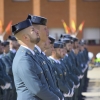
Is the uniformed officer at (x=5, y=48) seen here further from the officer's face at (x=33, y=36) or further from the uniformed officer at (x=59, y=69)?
the officer's face at (x=33, y=36)

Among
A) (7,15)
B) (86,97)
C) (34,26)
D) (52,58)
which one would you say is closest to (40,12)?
(7,15)

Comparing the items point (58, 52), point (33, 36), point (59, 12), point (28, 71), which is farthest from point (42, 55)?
point (59, 12)

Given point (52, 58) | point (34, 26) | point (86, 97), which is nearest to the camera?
point (34, 26)

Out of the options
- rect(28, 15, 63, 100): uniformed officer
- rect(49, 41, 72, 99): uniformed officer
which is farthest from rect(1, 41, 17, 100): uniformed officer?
rect(28, 15, 63, 100): uniformed officer

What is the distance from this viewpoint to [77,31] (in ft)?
113

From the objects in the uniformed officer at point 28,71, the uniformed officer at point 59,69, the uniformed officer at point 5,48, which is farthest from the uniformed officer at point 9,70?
the uniformed officer at point 28,71

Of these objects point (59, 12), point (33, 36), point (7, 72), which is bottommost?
point (59, 12)

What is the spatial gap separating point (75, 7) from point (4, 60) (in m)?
24.9

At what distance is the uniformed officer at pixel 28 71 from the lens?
467 cm

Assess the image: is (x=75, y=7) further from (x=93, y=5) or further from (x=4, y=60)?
(x=4, y=60)

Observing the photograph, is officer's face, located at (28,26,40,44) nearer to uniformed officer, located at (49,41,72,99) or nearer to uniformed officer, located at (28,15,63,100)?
uniformed officer, located at (28,15,63,100)

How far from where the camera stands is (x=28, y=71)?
466 centimetres

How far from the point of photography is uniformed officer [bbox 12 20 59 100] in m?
4.67

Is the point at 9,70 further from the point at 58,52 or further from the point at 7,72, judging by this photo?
the point at 58,52
